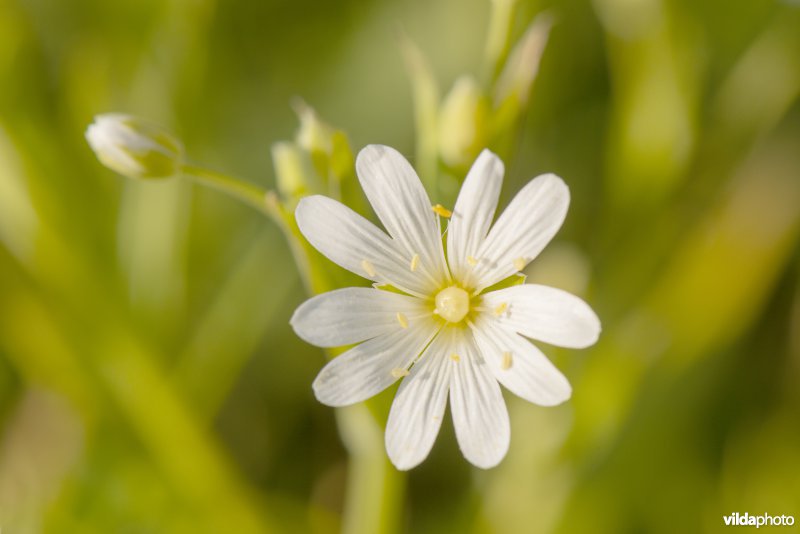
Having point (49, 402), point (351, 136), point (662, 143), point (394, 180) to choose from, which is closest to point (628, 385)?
point (662, 143)

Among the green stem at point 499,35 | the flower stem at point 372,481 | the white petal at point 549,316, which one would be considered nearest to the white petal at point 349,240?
the white petal at point 549,316

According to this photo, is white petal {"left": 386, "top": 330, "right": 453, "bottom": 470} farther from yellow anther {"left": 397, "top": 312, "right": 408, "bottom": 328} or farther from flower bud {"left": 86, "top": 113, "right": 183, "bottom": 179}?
flower bud {"left": 86, "top": 113, "right": 183, "bottom": 179}

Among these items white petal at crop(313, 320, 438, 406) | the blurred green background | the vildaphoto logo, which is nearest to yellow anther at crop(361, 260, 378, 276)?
white petal at crop(313, 320, 438, 406)

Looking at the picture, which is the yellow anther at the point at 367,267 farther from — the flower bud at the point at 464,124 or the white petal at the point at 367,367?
the flower bud at the point at 464,124

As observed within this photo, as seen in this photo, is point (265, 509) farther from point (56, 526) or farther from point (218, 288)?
point (218, 288)

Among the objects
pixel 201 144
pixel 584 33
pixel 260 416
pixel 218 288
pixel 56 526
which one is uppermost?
pixel 584 33

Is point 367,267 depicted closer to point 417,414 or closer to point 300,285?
point 417,414
